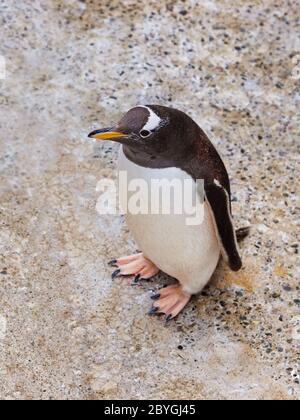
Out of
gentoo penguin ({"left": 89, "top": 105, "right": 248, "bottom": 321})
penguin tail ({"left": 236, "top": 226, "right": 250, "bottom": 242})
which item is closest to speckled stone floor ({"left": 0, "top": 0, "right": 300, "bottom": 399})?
penguin tail ({"left": 236, "top": 226, "right": 250, "bottom": 242})

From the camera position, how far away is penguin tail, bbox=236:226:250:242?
8.58ft

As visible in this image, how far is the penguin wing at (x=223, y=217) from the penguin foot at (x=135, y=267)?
0.27 m

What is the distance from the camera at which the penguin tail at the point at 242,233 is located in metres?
2.61

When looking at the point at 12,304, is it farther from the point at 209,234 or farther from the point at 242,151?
the point at 242,151

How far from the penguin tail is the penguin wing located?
0.81 feet

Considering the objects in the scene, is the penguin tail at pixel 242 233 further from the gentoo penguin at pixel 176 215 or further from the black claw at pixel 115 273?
the black claw at pixel 115 273

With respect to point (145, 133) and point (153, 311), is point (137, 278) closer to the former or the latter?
point (153, 311)

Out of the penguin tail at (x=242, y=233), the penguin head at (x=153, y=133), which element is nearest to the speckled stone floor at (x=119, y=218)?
the penguin tail at (x=242, y=233)

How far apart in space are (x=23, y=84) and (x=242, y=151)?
85cm

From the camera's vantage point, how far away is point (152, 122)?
2055mm

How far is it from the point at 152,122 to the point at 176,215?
0.87 feet

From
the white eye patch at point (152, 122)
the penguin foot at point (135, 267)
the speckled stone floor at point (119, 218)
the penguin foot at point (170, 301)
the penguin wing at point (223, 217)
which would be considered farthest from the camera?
the penguin foot at point (135, 267)

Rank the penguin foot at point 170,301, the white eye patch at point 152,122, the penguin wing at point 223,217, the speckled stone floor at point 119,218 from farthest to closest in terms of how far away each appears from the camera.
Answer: the penguin foot at point 170,301, the speckled stone floor at point 119,218, the penguin wing at point 223,217, the white eye patch at point 152,122

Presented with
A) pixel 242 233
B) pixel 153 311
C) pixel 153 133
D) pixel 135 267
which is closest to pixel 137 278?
pixel 135 267
